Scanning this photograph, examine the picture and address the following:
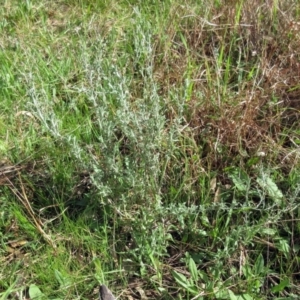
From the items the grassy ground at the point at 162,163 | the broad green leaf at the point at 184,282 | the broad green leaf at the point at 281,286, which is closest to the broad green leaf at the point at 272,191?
the grassy ground at the point at 162,163

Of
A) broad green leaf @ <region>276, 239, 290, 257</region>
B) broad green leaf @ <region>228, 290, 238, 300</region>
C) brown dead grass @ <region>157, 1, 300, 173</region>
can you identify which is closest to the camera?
broad green leaf @ <region>228, 290, 238, 300</region>

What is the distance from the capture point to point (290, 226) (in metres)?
2.00

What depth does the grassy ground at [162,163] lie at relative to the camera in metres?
1.91

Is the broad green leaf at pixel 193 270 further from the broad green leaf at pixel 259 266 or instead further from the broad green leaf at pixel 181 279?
the broad green leaf at pixel 259 266

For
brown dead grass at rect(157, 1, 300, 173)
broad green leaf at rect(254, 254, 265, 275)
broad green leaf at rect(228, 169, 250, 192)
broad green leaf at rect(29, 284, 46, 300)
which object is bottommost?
broad green leaf at rect(254, 254, 265, 275)

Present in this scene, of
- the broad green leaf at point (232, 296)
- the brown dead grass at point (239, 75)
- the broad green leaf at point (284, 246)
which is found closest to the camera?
the broad green leaf at point (232, 296)

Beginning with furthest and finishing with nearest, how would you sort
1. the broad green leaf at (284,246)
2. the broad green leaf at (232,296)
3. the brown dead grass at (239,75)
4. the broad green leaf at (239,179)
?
the brown dead grass at (239,75) < the broad green leaf at (239,179) < the broad green leaf at (284,246) < the broad green leaf at (232,296)

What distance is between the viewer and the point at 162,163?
2078 millimetres

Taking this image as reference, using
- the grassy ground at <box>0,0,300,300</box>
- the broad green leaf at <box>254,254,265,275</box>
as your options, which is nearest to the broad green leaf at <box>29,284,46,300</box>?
the grassy ground at <box>0,0,300,300</box>

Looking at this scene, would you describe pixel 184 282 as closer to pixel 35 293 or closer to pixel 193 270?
pixel 193 270

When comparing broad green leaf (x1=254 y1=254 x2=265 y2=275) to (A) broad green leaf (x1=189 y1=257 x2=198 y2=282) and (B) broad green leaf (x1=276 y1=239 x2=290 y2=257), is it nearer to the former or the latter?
(B) broad green leaf (x1=276 y1=239 x2=290 y2=257)

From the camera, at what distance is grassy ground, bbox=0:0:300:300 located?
191cm

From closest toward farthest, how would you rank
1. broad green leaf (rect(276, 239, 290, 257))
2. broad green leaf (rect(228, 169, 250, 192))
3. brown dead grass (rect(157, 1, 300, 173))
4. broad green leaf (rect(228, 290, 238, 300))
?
broad green leaf (rect(228, 290, 238, 300)) → broad green leaf (rect(276, 239, 290, 257)) → broad green leaf (rect(228, 169, 250, 192)) → brown dead grass (rect(157, 1, 300, 173))

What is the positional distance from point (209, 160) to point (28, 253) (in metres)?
0.80
